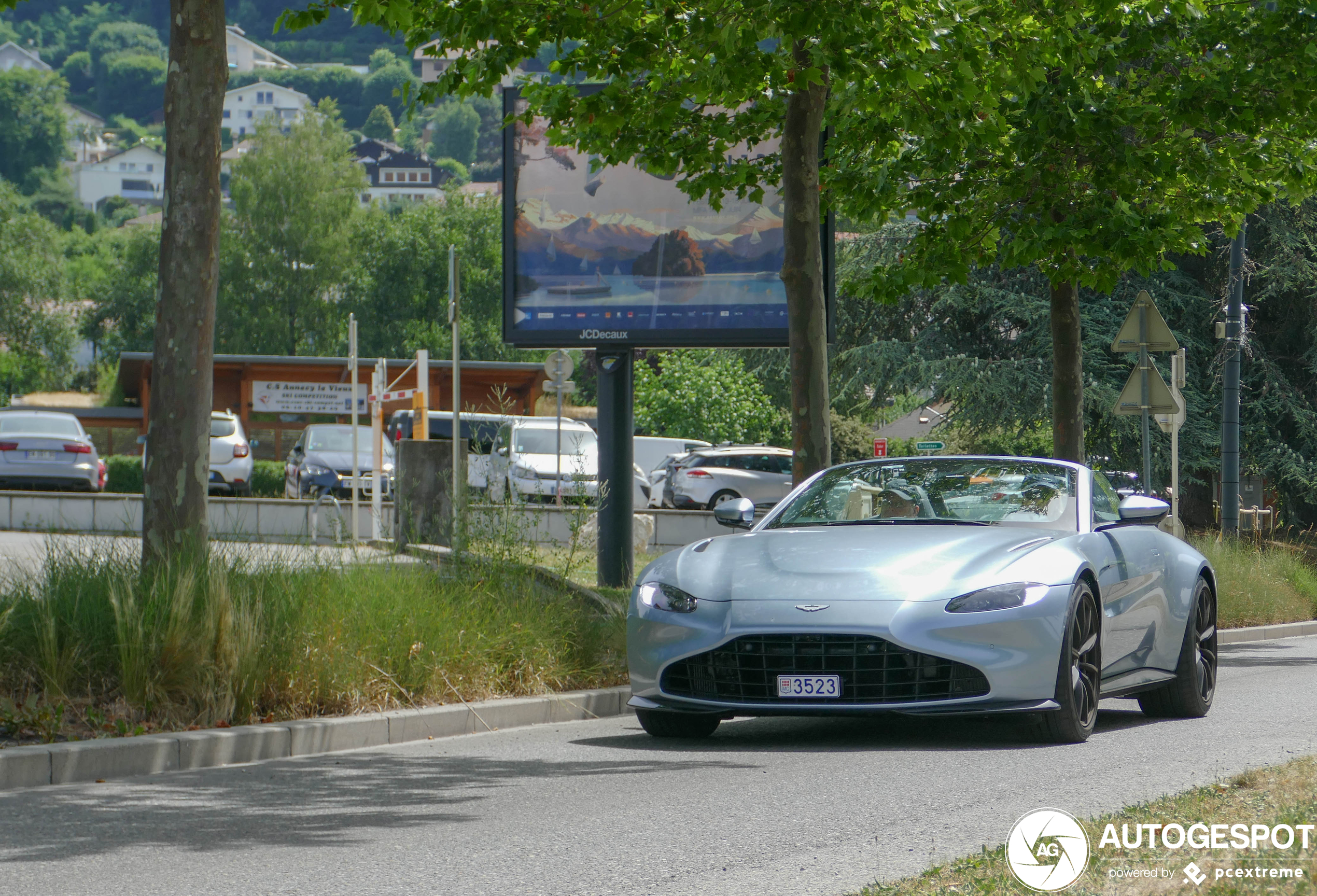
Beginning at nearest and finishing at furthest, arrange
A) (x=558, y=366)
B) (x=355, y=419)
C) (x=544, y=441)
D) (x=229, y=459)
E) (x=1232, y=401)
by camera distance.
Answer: (x=1232, y=401) < (x=355, y=419) < (x=558, y=366) < (x=229, y=459) < (x=544, y=441)

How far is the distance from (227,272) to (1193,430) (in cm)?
5890

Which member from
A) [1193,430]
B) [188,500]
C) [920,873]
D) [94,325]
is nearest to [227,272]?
[94,325]

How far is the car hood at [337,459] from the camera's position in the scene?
30703 millimetres

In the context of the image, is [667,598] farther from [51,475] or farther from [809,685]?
[51,475]

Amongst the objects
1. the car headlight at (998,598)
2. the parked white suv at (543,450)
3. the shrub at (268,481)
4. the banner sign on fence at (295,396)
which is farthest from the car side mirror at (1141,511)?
the banner sign on fence at (295,396)

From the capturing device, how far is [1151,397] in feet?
55.3

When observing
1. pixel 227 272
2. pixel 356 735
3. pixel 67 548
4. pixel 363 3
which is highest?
pixel 227 272

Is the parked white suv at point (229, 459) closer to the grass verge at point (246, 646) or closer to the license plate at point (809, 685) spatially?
the grass verge at point (246, 646)

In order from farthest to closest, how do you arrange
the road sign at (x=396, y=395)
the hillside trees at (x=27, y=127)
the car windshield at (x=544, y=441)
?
the hillside trees at (x=27, y=127) < the car windshield at (x=544, y=441) < the road sign at (x=396, y=395)

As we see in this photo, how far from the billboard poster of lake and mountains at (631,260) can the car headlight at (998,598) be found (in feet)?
30.1

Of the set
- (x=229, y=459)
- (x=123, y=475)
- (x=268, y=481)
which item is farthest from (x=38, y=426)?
(x=268, y=481)

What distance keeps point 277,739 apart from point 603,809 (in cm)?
236

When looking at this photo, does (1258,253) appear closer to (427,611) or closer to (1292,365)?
(1292,365)

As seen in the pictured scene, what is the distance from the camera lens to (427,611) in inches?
373
